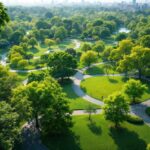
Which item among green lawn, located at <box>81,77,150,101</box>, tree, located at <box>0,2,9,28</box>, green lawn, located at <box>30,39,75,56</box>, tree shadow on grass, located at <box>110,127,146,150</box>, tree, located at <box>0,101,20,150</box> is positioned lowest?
green lawn, located at <box>30,39,75,56</box>

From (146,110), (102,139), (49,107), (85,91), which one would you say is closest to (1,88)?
(49,107)

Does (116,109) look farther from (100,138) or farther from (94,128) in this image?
(100,138)

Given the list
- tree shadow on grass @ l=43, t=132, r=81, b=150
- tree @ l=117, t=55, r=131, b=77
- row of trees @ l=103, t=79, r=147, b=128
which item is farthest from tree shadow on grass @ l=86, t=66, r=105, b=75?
tree shadow on grass @ l=43, t=132, r=81, b=150

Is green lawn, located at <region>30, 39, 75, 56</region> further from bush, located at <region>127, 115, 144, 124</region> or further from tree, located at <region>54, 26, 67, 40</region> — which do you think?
bush, located at <region>127, 115, 144, 124</region>

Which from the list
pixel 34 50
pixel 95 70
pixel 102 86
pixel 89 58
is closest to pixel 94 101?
pixel 102 86

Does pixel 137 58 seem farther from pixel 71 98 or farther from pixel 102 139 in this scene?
pixel 102 139

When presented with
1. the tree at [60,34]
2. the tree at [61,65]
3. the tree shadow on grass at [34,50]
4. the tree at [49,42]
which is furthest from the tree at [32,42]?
the tree at [61,65]
